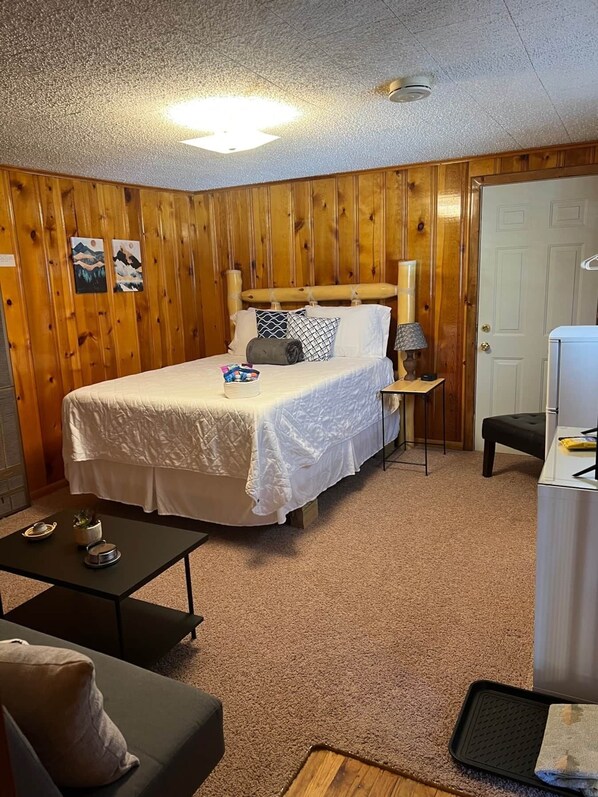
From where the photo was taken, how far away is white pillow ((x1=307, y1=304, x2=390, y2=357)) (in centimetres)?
442

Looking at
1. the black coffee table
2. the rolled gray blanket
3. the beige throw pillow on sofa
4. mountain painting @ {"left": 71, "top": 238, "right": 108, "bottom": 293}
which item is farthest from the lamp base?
the beige throw pillow on sofa

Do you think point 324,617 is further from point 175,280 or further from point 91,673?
point 175,280

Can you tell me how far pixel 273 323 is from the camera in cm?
459

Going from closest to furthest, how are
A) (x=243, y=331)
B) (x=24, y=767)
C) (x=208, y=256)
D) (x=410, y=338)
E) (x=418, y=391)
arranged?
(x=24, y=767) < (x=418, y=391) < (x=410, y=338) < (x=243, y=331) < (x=208, y=256)

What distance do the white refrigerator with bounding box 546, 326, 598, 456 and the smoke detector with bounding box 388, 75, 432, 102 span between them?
132 cm

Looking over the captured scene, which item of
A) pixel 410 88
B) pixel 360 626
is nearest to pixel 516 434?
pixel 360 626

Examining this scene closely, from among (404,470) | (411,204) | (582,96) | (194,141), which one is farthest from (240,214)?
(582,96)

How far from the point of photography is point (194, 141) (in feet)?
10.2

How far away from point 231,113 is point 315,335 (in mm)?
1868

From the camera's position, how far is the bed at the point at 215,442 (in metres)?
2.94

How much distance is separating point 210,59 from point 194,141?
40.3 inches

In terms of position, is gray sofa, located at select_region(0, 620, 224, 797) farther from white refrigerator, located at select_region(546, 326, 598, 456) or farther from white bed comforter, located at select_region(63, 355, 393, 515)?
white refrigerator, located at select_region(546, 326, 598, 456)

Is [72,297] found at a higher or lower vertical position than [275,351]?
higher

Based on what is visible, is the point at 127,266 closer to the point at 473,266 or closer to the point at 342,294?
the point at 342,294
